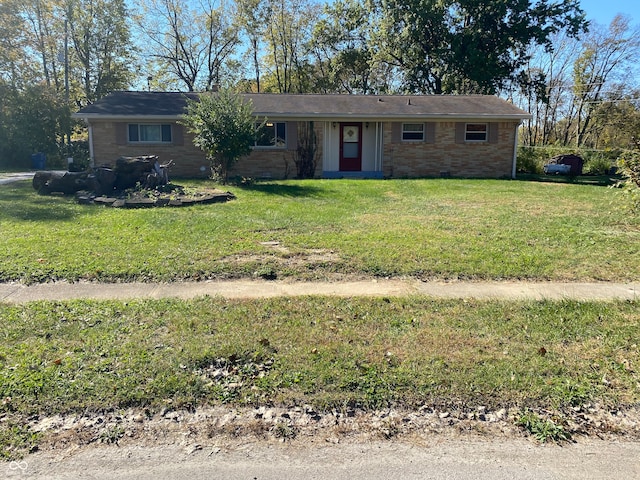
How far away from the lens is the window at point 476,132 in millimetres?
20938

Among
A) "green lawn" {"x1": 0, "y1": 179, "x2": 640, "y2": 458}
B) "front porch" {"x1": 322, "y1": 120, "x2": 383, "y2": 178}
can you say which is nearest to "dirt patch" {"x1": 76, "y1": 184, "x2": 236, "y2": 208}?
"green lawn" {"x1": 0, "y1": 179, "x2": 640, "y2": 458}

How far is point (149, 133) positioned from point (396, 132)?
10153 millimetres

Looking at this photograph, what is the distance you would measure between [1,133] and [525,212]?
90.2 ft

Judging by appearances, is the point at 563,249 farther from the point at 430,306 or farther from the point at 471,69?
the point at 471,69

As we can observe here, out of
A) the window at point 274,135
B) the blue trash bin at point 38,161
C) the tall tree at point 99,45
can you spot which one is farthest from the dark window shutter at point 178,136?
the tall tree at point 99,45

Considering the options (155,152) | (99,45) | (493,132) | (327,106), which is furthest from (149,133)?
(99,45)

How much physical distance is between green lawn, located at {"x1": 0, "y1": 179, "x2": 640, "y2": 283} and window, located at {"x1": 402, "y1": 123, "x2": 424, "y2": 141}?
749 centimetres

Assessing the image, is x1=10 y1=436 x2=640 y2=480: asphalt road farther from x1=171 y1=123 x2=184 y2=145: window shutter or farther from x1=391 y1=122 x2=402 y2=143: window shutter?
x1=391 y1=122 x2=402 y2=143: window shutter

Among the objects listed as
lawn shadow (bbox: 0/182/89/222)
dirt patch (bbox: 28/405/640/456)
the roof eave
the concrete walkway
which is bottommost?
dirt patch (bbox: 28/405/640/456)

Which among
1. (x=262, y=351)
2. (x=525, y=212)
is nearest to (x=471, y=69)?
(x=525, y=212)

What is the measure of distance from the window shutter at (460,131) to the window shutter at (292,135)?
22.4 ft

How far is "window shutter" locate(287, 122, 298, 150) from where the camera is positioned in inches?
792

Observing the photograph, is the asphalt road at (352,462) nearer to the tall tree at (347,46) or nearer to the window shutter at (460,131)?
the window shutter at (460,131)

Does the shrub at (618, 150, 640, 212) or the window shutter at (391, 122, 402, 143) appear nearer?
the shrub at (618, 150, 640, 212)
